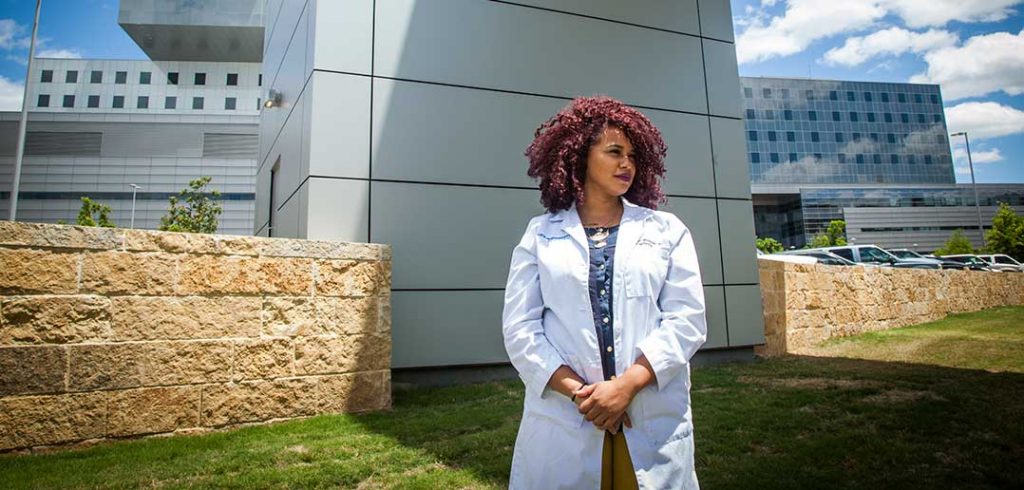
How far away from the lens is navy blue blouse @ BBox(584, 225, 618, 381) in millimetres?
1843

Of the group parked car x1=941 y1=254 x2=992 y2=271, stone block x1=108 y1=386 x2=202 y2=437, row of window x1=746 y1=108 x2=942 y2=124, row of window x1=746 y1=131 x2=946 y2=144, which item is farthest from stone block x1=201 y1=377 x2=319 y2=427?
row of window x1=746 y1=131 x2=946 y2=144

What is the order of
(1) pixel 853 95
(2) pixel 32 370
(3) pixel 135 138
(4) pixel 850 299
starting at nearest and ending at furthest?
(2) pixel 32 370 → (4) pixel 850 299 → (3) pixel 135 138 → (1) pixel 853 95

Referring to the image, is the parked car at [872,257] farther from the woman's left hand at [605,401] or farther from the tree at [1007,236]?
the tree at [1007,236]

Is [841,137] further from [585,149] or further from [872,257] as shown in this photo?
[585,149]

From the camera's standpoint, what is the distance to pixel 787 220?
243ft

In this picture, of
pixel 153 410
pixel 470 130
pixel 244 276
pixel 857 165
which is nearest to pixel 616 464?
pixel 244 276

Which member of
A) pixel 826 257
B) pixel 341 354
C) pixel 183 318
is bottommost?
pixel 341 354

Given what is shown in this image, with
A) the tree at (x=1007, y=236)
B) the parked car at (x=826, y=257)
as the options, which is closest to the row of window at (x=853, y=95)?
the tree at (x=1007, y=236)

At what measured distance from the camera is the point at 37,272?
4.09 meters

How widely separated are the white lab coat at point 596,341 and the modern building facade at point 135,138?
5637 cm

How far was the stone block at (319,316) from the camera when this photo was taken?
496 cm

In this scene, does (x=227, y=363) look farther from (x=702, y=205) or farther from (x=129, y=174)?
(x=129, y=174)

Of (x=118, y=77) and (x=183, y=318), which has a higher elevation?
(x=118, y=77)

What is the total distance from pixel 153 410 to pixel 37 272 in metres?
1.43
